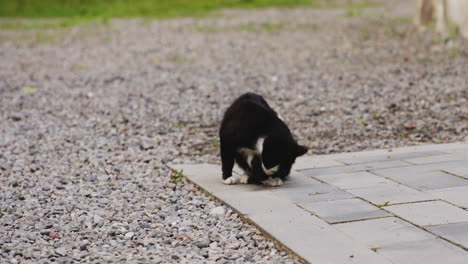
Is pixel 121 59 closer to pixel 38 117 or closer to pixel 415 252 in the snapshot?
pixel 38 117

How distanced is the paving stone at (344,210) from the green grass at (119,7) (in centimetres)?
1636

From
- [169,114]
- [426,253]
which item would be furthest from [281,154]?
[169,114]

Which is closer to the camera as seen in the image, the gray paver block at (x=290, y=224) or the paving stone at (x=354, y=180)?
the gray paver block at (x=290, y=224)

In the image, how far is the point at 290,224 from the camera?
3.85m

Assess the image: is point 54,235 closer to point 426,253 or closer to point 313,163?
point 426,253

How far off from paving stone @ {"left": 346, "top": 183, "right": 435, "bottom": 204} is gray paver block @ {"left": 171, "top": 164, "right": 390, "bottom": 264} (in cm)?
50

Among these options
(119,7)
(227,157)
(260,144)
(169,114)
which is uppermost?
A: (119,7)

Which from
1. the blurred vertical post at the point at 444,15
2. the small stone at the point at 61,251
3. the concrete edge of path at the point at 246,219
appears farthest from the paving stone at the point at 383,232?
the blurred vertical post at the point at 444,15

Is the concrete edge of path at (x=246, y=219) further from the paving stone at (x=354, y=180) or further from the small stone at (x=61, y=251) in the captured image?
the small stone at (x=61, y=251)

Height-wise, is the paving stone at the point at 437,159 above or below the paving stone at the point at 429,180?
below

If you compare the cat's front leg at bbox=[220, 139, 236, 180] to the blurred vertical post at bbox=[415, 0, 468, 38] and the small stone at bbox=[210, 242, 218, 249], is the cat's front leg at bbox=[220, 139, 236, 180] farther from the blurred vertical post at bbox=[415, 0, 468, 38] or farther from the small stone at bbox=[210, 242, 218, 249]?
the blurred vertical post at bbox=[415, 0, 468, 38]

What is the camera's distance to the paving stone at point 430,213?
3.75m

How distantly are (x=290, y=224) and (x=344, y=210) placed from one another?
40 cm

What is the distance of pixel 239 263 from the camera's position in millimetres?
3477
